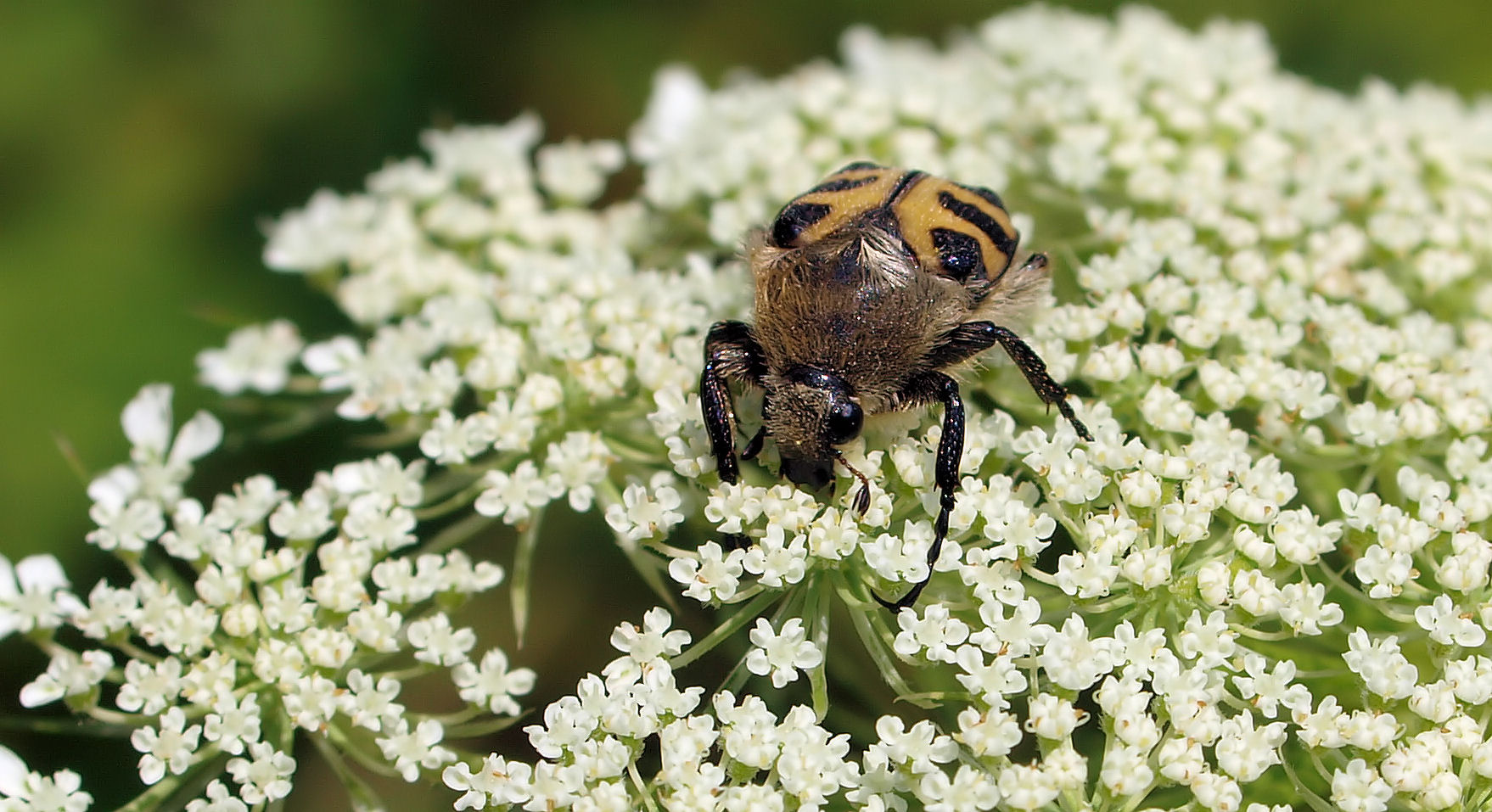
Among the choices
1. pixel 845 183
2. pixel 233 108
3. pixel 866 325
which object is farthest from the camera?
pixel 233 108

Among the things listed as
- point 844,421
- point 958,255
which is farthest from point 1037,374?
point 844,421

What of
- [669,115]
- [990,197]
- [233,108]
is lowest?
[990,197]

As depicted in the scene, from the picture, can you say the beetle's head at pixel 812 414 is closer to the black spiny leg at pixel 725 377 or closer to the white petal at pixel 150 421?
the black spiny leg at pixel 725 377

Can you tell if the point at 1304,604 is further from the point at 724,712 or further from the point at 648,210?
the point at 648,210

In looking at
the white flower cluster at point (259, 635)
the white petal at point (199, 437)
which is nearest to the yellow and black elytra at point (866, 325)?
the white flower cluster at point (259, 635)

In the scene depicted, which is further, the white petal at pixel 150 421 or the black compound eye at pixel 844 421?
the white petal at pixel 150 421

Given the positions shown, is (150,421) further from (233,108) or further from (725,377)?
(233,108)

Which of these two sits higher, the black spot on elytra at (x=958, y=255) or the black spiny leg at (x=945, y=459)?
the black spot on elytra at (x=958, y=255)
